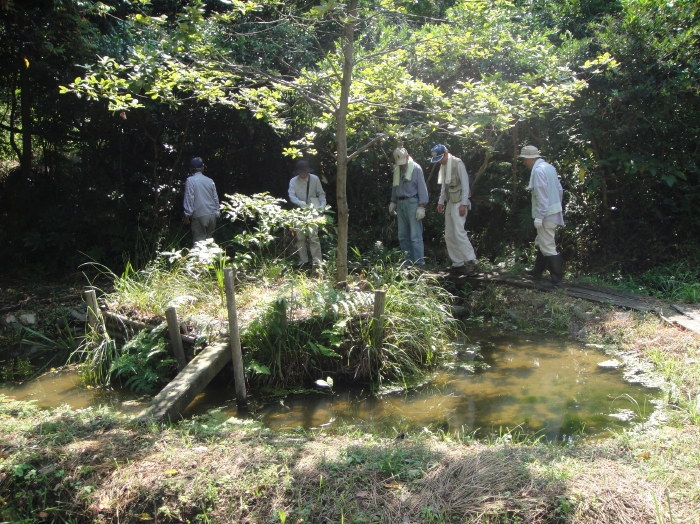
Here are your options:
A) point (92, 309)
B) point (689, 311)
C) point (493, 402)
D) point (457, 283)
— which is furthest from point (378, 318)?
point (689, 311)

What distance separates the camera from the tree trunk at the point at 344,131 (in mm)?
5676

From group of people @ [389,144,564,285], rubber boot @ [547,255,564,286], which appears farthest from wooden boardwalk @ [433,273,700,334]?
group of people @ [389,144,564,285]

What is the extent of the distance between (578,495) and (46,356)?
6229 mm

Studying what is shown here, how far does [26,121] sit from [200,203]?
12.6ft

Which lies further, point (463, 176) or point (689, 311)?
point (463, 176)

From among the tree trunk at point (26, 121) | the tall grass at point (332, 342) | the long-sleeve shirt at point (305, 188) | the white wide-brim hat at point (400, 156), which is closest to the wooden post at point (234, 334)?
the tall grass at point (332, 342)

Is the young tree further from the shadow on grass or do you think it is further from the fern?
the shadow on grass

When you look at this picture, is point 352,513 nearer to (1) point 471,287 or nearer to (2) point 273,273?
(2) point 273,273

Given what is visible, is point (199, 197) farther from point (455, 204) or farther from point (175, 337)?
point (455, 204)

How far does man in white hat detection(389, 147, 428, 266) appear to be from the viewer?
8.49m

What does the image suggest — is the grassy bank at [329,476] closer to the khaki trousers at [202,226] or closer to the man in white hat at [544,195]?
the man in white hat at [544,195]

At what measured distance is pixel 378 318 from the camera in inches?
232

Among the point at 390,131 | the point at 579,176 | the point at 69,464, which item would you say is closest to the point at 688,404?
the point at 390,131

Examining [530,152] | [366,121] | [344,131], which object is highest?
[366,121]
